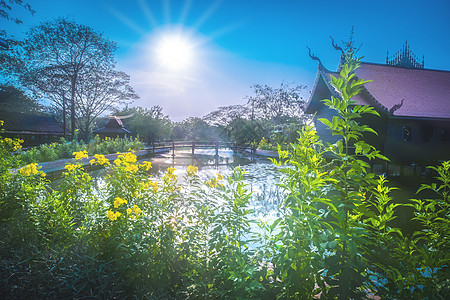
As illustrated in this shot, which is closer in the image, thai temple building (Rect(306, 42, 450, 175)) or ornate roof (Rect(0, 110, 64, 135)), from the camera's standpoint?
thai temple building (Rect(306, 42, 450, 175))

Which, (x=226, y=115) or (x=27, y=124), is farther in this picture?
(x=226, y=115)

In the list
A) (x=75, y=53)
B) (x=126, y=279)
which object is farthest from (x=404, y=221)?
(x=75, y=53)

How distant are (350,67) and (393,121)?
11778 millimetres

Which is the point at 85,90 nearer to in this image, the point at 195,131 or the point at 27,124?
the point at 27,124

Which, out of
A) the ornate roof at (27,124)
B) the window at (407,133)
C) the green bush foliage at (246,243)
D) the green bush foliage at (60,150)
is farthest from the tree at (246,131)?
the green bush foliage at (246,243)

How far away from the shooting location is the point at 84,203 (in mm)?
2898

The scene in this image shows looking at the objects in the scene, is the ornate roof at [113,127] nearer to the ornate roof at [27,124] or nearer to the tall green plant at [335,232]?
the ornate roof at [27,124]

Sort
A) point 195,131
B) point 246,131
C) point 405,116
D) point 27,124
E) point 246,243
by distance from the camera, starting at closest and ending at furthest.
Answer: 1. point 246,243
2. point 405,116
3. point 27,124
4. point 246,131
5. point 195,131

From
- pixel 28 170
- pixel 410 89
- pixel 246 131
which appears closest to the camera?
pixel 28 170

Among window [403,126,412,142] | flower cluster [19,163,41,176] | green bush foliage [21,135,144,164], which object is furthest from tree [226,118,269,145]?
flower cluster [19,163,41,176]

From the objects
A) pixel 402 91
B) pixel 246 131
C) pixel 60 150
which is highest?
pixel 402 91

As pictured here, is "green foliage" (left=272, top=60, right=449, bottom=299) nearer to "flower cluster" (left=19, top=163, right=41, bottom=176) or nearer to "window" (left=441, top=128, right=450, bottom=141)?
"flower cluster" (left=19, top=163, right=41, bottom=176)

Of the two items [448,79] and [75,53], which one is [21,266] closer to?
[448,79]

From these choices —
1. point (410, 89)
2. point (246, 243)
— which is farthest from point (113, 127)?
point (246, 243)
